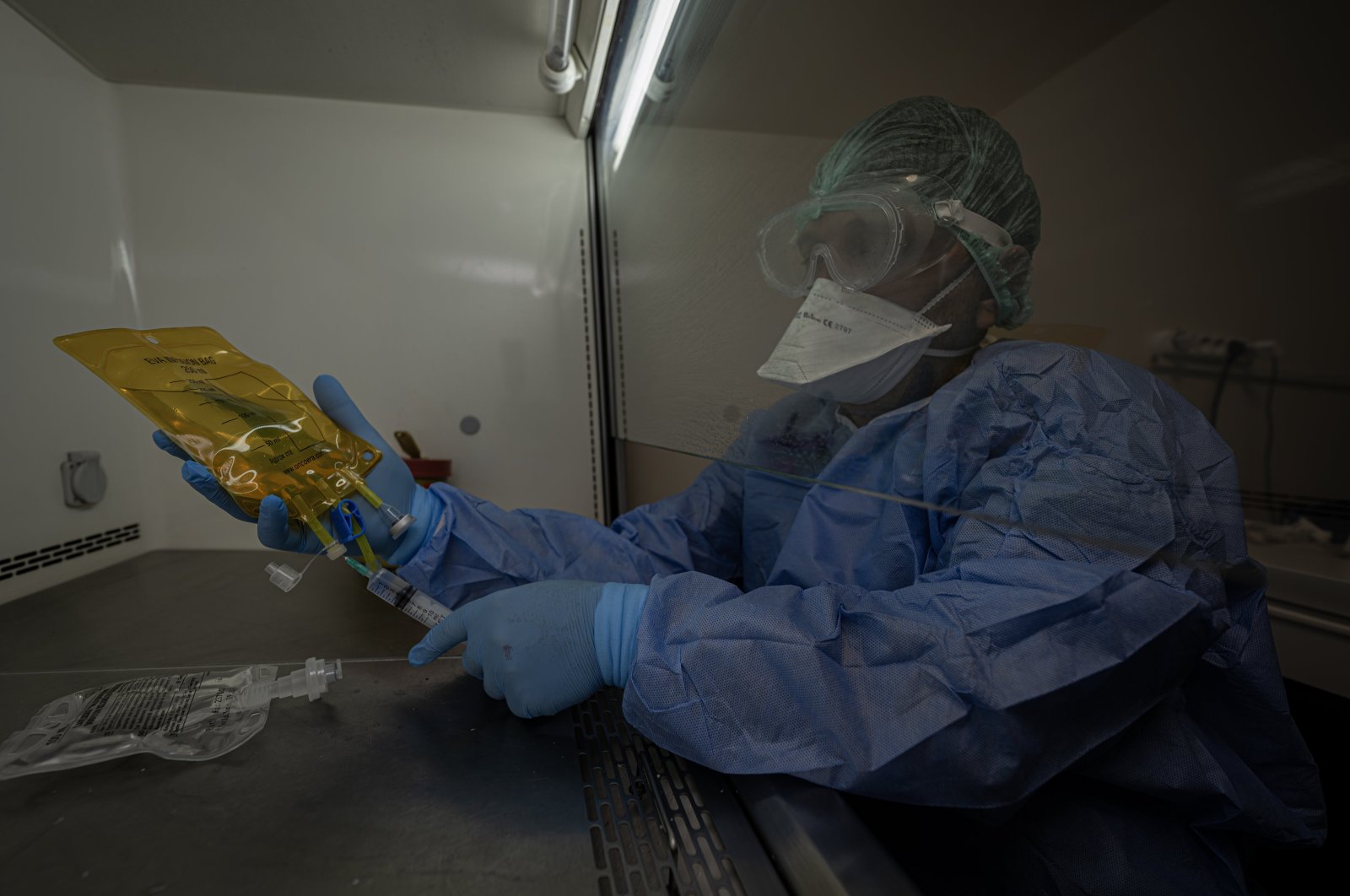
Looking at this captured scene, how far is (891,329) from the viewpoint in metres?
0.84

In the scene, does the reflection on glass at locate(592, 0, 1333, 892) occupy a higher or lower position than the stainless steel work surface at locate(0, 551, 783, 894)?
higher

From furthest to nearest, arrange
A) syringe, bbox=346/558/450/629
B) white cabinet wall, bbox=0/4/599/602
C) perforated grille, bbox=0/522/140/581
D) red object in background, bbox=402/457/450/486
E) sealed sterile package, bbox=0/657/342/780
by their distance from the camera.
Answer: red object in background, bbox=402/457/450/486, white cabinet wall, bbox=0/4/599/602, perforated grille, bbox=0/522/140/581, syringe, bbox=346/558/450/629, sealed sterile package, bbox=0/657/342/780

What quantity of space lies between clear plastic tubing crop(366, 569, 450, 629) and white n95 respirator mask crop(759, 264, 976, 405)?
1.98ft

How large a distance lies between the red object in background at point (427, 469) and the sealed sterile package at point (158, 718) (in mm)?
706

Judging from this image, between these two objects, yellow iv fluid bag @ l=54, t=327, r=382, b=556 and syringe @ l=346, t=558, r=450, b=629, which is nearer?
yellow iv fluid bag @ l=54, t=327, r=382, b=556

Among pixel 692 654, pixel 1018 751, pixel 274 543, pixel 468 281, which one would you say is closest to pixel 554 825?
pixel 692 654

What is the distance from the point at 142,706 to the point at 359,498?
1.15 feet

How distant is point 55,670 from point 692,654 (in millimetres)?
940

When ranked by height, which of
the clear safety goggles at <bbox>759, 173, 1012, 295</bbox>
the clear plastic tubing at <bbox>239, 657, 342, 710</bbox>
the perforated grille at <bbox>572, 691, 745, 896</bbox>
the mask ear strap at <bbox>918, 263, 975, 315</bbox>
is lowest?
the perforated grille at <bbox>572, 691, 745, 896</bbox>

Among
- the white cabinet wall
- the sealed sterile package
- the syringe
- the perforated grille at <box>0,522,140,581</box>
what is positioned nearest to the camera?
the sealed sterile package

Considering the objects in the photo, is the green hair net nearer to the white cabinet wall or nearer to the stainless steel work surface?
the stainless steel work surface

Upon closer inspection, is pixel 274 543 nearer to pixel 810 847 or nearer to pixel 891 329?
pixel 810 847

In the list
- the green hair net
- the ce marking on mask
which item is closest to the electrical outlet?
the green hair net

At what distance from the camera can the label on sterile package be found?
65cm
